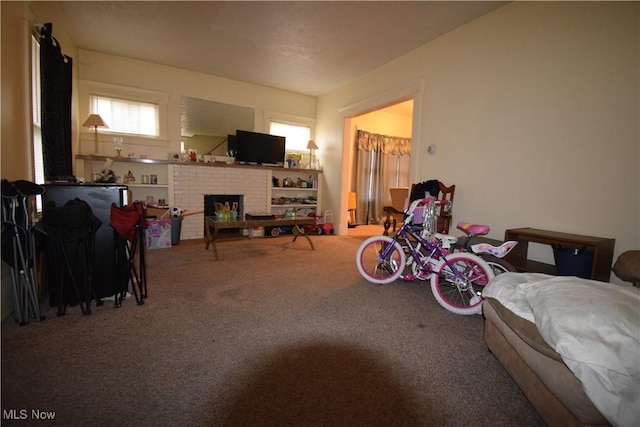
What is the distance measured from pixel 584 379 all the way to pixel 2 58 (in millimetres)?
3556

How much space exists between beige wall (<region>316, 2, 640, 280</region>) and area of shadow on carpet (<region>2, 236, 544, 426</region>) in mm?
1380

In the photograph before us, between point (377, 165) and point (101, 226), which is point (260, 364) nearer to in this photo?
point (101, 226)

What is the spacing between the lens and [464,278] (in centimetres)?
216

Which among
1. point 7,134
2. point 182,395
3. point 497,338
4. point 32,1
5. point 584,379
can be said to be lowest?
point 182,395

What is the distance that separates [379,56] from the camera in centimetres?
392

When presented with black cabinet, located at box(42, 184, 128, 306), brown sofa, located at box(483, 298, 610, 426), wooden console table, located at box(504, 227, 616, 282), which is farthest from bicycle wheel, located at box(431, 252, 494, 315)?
black cabinet, located at box(42, 184, 128, 306)

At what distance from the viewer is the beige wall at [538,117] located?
2.08 m

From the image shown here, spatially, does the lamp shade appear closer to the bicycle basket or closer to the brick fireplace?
the brick fireplace

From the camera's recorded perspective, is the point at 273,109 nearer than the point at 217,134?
No

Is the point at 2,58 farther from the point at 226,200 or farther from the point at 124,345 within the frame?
the point at 226,200

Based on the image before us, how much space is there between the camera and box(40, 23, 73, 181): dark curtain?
2.48 meters

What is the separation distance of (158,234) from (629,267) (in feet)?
15.8

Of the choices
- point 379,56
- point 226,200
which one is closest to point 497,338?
point 379,56

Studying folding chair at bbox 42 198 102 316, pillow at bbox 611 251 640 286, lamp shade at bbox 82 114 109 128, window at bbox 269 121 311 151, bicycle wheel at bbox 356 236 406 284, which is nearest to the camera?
pillow at bbox 611 251 640 286
